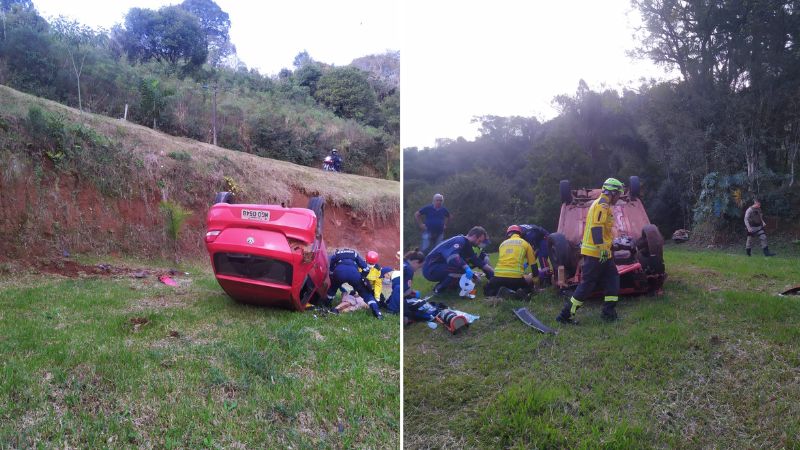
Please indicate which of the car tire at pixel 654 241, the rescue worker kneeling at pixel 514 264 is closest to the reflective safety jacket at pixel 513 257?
Result: the rescue worker kneeling at pixel 514 264

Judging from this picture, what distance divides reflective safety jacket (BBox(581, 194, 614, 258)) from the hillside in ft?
18.9

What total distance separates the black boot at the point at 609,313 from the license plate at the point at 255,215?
7.44 ft

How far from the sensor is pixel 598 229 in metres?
2.01

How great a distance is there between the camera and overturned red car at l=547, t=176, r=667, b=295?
191 centimetres

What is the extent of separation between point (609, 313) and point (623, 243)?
315 mm

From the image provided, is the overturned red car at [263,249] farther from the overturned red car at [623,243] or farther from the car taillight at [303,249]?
the overturned red car at [623,243]

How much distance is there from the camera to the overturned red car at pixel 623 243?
6.26ft

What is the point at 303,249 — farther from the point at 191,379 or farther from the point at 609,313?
the point at 609,313

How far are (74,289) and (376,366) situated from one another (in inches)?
122

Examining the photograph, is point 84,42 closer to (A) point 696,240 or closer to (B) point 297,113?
(B) point 297,113

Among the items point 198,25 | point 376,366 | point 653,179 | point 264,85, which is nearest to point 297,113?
point 264,85

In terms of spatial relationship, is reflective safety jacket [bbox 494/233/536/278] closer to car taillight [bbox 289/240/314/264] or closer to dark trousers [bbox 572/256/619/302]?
dark trousers [bbox 572/256/619/302]

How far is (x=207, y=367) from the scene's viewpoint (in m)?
2.45

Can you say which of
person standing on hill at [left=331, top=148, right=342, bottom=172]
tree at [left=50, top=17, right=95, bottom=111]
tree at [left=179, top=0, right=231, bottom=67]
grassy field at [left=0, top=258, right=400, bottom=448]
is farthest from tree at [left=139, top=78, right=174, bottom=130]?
grassy field at [left=0, top=258, right=400, bottom=448]
